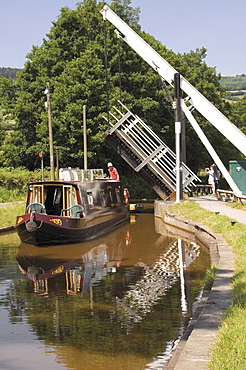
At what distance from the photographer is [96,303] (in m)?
11.1

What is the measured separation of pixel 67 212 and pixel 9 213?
535cm

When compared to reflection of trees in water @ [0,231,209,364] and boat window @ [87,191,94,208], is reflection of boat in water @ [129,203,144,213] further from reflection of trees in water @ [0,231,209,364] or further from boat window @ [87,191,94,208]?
reflection of trees in water @ [0,231,209,364]

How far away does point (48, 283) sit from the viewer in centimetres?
1330

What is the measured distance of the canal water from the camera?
8.03 metres

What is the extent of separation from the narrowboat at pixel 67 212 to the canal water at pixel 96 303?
513 mm

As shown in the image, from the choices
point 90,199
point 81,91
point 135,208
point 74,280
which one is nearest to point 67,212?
point 90,199

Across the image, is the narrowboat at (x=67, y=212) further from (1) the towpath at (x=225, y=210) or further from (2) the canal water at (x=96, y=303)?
(1) the towpath at (x=225, y=210)

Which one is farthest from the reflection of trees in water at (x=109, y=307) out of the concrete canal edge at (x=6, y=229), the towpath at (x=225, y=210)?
the concrete canal edge at (x=6, y=229)

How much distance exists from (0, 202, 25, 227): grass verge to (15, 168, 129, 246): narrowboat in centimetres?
245

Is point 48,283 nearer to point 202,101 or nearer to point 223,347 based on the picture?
point 223,347

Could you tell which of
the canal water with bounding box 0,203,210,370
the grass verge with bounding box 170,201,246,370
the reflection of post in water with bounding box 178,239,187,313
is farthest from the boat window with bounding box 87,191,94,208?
the grass verge with bounding box 170,201,246,370

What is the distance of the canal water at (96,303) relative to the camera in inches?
316

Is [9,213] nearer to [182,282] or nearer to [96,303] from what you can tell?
[182,282]

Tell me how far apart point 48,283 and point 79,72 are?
37908 millimetres
